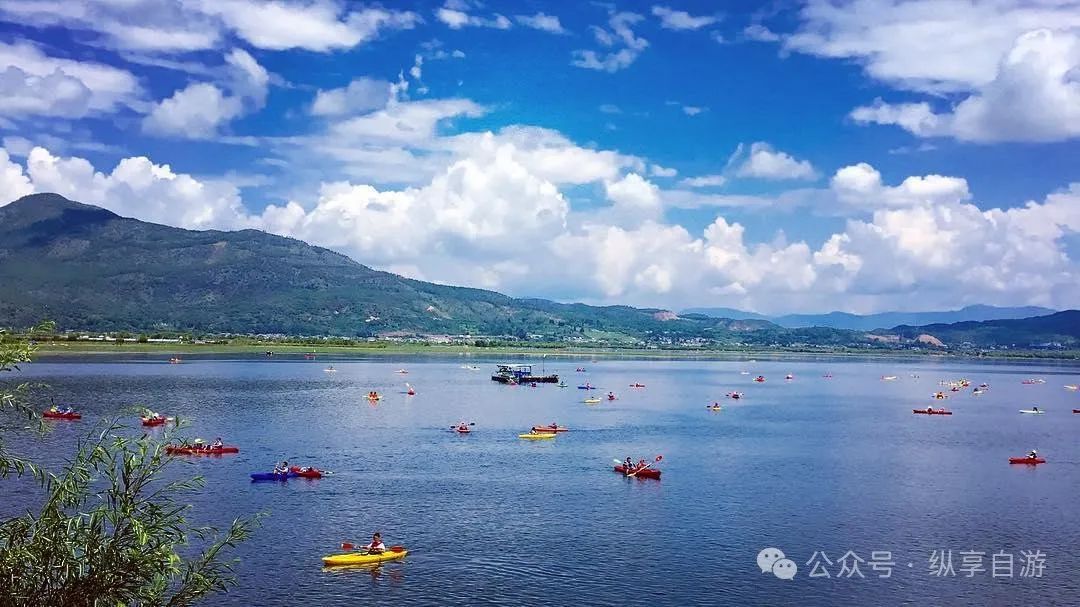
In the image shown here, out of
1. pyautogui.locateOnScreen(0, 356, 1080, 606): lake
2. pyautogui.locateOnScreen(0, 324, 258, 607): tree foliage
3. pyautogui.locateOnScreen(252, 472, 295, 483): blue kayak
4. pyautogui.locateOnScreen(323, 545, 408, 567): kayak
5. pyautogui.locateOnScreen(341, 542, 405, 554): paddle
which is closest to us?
pyautogui.locateOnScreen(0, 324, 258, 607): tree foliage

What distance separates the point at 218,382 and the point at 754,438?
305 ft

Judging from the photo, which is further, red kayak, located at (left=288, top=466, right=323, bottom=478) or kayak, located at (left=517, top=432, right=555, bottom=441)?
kayak, located at (left=517, top=432, right=555, bottom=441)

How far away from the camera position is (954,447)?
287ft

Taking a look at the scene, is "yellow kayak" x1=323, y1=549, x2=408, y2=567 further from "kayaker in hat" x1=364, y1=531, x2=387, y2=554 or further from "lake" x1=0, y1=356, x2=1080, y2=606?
"lake" x1=0, y1=356, x2=1080, y2=606

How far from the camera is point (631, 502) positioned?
2196 inches

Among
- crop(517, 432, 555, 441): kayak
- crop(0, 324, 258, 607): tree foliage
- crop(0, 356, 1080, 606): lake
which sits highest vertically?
crop(0, 324, 258, 607): tree foliage

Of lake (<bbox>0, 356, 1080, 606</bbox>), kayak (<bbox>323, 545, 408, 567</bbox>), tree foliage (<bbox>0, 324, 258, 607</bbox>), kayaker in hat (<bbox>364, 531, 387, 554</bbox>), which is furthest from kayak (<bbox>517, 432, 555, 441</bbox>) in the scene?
tree foliage (<bbox>0, 324, 258, 607</bbox>)

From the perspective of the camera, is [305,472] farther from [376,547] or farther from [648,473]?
[648,473]

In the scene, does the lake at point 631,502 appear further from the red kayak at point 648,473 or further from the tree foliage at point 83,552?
the tree foliage at point 83,552

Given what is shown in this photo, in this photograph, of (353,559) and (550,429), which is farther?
(550,429)

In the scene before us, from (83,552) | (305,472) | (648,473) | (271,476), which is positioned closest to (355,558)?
(83,552)

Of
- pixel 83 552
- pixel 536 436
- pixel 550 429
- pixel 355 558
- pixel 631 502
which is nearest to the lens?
pixel 83 552

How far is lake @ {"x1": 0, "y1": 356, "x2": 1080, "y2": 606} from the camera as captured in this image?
39.0 m

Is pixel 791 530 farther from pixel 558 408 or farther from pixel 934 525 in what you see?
pixel 558 408
